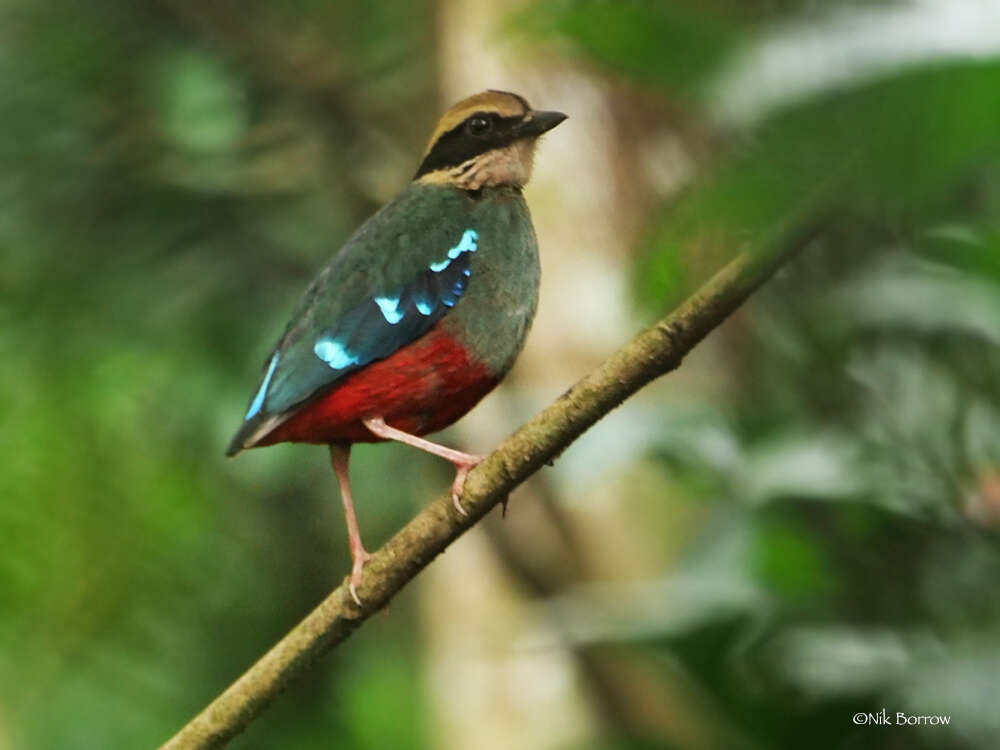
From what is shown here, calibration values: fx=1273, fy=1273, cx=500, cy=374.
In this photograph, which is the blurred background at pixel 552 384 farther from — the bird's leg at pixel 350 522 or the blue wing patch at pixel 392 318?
the blue wing patch at pixel 392 318

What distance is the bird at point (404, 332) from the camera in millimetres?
2680

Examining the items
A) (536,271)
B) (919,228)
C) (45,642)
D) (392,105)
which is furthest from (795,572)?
(392,105)

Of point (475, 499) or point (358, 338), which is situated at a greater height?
point (358, 338)

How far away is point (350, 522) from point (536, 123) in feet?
3.35

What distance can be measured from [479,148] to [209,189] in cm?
180

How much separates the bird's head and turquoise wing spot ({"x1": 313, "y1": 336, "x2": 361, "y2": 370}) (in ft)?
1.72

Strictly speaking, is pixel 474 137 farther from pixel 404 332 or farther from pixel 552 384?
pixel 552 384

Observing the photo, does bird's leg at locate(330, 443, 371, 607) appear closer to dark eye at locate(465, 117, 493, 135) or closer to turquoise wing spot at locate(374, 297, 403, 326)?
turquoise wing spot at locate(374, 297, 403, 326)

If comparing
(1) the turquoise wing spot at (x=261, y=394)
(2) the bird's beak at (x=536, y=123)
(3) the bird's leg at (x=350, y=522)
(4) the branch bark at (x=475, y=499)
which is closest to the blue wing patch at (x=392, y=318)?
(1) the turquoise wing spot at (x=261, y=394)

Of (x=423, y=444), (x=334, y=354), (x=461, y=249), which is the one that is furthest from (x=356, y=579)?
(x=461, y=249)

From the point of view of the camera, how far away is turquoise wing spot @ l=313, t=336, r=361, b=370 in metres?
2.72

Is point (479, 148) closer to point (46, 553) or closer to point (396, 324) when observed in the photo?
point (396, 324)

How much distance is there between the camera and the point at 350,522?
2.77 metres

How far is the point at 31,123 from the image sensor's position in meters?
3.71
